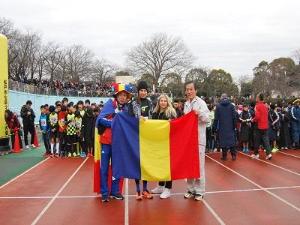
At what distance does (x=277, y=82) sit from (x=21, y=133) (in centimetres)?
5403

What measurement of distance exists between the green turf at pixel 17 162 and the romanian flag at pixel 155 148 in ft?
Answer: 12.6

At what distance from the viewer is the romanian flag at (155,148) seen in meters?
7.96

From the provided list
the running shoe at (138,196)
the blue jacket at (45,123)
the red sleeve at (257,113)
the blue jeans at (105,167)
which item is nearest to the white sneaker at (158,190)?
the running shoe at (138,196)

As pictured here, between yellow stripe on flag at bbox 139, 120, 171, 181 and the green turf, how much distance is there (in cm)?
413

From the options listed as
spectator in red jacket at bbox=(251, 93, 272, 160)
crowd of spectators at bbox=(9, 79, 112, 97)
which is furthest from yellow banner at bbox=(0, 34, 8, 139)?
spectator in red jacket at bbox=(251, 93, 272, 160)

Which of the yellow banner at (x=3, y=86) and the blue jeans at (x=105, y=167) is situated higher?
the yellow banner at (x=3, y=86)

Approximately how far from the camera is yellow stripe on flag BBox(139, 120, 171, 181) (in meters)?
7.98

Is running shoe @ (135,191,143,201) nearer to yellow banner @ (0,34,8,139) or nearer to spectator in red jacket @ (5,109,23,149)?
yellow banner @ (0,34,8,139)

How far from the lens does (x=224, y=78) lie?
75500mm

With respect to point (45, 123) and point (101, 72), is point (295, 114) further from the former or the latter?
point (101, 72)

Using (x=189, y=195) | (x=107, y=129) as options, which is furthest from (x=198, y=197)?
(x=107, y=129)

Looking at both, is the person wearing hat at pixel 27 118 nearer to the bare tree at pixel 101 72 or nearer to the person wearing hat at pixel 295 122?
the person wearing hat at pixel 295 122

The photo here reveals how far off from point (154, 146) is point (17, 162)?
7.19 metres

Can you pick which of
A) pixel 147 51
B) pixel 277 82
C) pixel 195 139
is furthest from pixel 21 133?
pixel 147 51
